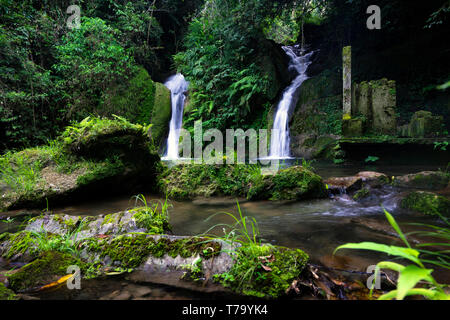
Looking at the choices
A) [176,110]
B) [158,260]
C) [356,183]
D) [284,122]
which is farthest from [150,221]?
[176,110]

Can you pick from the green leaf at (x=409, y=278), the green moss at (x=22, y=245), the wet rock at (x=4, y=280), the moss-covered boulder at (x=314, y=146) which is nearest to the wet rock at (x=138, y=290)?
the wet rock at (x=4, y=280)

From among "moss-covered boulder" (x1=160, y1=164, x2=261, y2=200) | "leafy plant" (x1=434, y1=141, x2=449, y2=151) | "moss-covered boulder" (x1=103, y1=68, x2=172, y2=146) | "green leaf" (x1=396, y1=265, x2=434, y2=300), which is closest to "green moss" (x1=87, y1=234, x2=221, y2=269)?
"green leaf" (x1=396, y1=265, x2=434, y2=300)

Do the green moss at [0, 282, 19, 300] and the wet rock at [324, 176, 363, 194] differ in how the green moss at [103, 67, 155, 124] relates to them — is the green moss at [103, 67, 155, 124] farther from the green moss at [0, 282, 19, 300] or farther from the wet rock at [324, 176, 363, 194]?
the green moss at [0, 282, 19, 300]

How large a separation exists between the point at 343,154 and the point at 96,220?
8.84m

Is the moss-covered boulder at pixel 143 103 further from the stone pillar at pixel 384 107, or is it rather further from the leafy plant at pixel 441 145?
the leafy plant at pixel 441 145

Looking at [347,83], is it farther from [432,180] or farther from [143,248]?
[143,248]

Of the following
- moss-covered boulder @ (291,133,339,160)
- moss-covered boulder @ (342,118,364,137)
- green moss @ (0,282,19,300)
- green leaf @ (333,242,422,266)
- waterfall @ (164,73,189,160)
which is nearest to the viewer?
green leaf @ (333,242,422,266)

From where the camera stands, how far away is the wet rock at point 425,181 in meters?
4.74

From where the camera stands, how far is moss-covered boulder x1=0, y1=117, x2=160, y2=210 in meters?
4.45

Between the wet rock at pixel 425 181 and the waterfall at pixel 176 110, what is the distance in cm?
945

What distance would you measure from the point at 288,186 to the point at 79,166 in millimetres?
4300

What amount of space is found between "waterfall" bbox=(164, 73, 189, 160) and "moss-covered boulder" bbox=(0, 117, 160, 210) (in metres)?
6.73

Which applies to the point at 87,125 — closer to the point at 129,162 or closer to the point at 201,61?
Result: the point at 129,162

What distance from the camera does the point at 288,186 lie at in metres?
4.70
